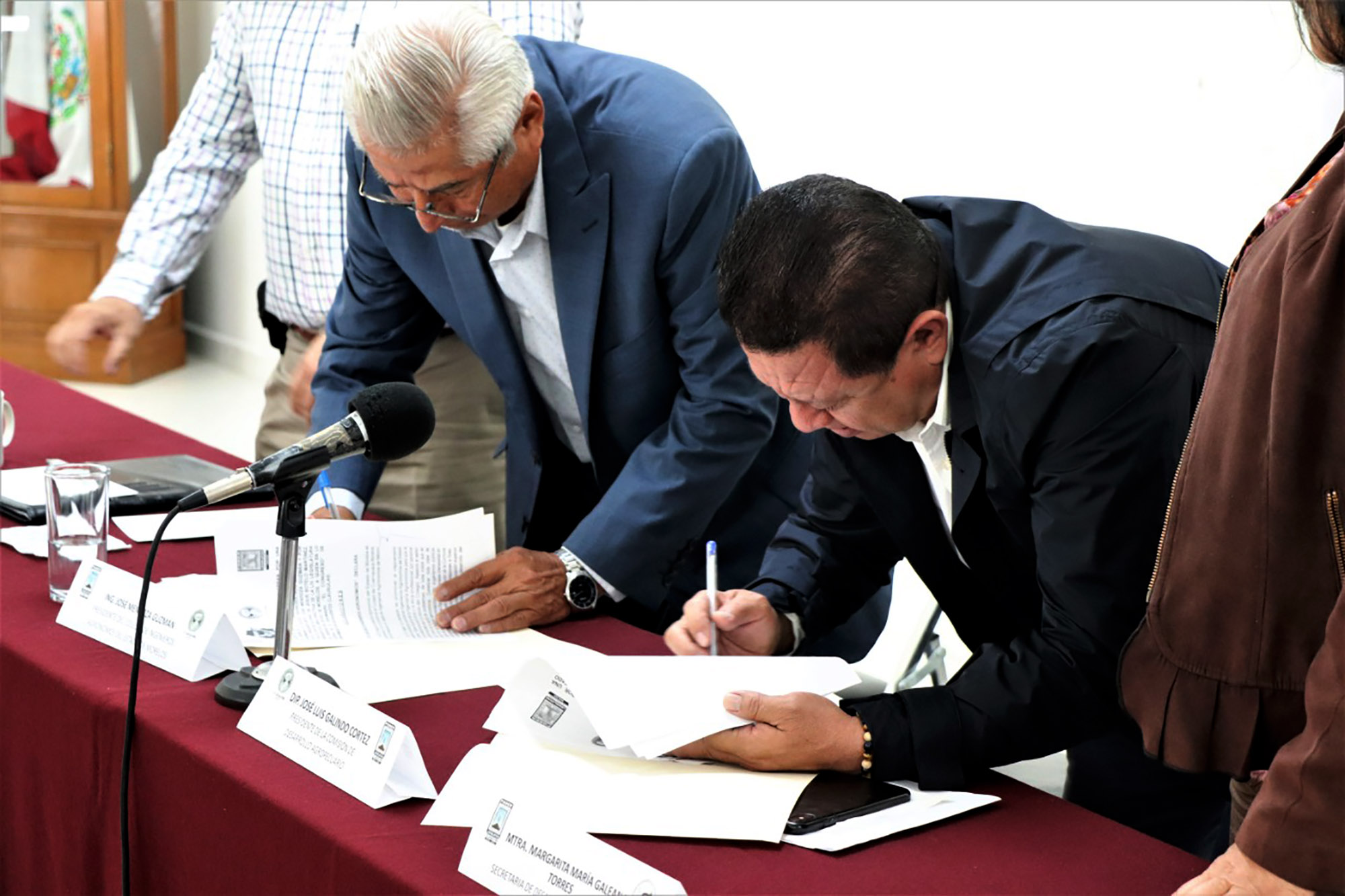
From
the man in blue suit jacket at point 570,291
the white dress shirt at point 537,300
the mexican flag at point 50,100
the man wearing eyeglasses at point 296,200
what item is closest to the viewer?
the man in blue suit jacket at point 570,291

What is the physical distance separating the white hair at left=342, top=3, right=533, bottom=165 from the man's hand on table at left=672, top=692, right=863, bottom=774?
2.79 ft

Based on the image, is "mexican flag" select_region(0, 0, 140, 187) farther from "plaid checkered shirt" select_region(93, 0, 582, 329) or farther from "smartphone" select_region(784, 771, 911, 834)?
"smartphone" select_region(784, 771, 911, 834)

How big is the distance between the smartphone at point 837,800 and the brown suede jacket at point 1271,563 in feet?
0.81

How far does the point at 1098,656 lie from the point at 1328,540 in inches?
12.1

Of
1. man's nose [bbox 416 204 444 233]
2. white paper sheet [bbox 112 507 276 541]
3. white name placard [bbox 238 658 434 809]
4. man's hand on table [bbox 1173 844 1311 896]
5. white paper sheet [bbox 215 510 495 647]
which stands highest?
man's nose [bbox 416 204 444 233]

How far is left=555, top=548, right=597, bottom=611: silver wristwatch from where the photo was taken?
6.25ft

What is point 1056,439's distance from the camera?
1.40m

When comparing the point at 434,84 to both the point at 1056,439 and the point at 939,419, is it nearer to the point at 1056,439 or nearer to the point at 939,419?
the point at 939,419

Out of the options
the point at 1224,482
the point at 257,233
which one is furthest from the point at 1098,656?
the point at 257,233

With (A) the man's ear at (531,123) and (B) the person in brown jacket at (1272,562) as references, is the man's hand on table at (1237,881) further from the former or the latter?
(A) the man's ear at (531,123)

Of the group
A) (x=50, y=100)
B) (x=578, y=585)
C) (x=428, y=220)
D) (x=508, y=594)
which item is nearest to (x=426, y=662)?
(x=508, y=594)

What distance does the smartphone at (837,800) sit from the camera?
1.29m

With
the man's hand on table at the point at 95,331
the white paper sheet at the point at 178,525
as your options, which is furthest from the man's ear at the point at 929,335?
the man's hand on table at the point at 95,331

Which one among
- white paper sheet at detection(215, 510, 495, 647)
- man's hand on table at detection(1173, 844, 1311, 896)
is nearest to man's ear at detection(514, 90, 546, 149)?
white paper sheet at detection(215, 510, 495, 647)
